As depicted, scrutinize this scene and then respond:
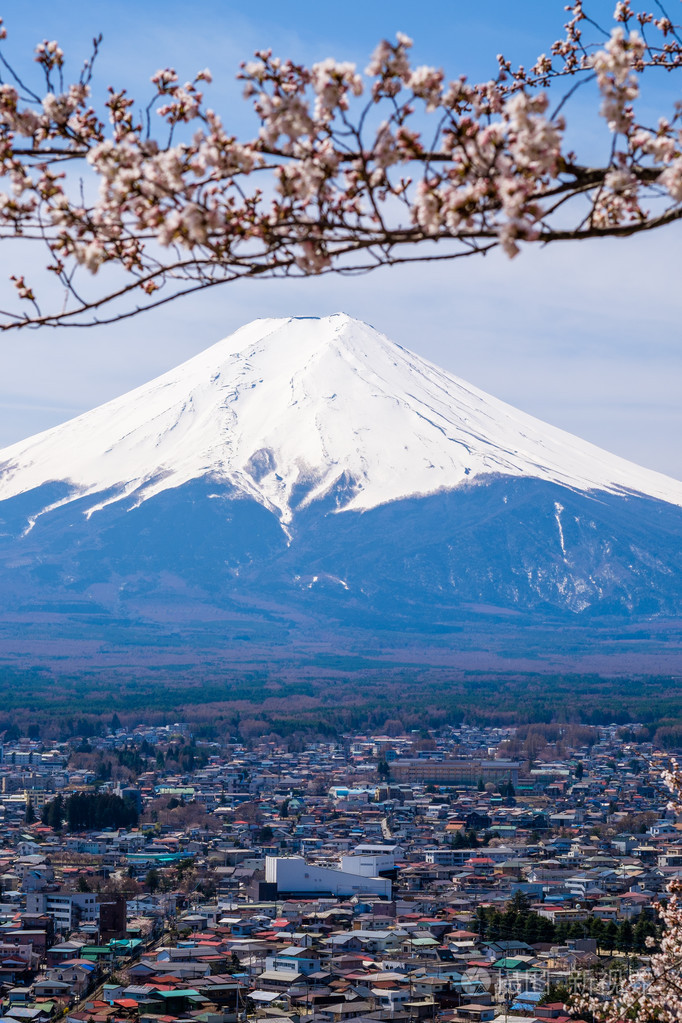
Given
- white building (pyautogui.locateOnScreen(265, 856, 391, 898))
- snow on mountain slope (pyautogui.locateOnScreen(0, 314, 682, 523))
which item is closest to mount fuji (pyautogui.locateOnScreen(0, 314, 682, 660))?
snow on mountain slope (pyautogui.locateOnScreen(0, 314, 682, 523))

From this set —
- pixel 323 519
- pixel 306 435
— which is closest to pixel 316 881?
pixel 323 519

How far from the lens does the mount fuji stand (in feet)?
485

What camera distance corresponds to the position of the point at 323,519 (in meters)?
162

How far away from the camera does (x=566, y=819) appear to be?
42.9 metres

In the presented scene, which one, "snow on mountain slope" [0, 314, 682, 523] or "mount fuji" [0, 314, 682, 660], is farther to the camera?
"snow on mountain slope" [0, 314, 682, 523]

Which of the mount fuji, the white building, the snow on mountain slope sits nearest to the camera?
the white building

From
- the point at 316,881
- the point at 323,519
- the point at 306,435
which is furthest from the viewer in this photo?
the point at 306,435

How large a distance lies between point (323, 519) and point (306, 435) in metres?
12.7

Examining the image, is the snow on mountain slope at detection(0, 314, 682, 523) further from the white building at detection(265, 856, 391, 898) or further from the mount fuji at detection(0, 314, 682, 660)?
the white building at detection(265, 856, 391, 898)

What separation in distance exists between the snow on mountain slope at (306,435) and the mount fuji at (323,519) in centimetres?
26

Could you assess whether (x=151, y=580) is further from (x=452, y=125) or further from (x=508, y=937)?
(x=452, y=125)

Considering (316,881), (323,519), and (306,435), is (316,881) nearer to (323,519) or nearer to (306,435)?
(323,519)

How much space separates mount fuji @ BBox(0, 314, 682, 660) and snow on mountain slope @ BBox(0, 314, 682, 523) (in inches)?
10.0

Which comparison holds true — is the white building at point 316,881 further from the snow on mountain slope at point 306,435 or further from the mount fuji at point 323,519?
the snow on mountain slope at point 306,435
